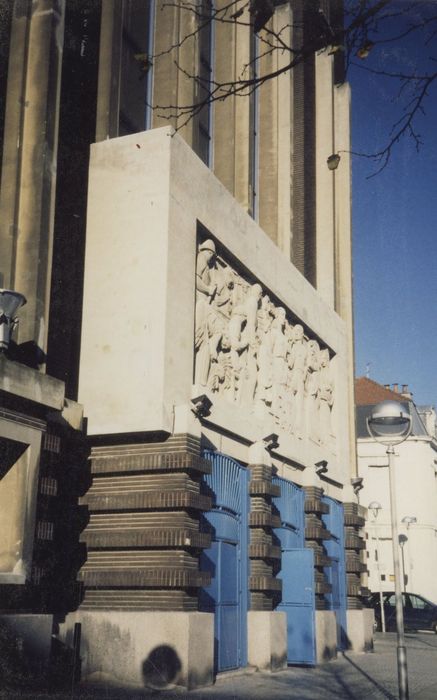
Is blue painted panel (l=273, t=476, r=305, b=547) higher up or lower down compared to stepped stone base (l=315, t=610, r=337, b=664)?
higher up

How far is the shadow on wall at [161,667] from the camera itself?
11102 mm

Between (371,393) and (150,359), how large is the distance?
42.7 m

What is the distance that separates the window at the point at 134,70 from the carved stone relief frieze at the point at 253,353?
2.72 meters

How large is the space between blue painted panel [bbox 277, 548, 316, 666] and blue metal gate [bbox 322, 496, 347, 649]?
→ 131 inches

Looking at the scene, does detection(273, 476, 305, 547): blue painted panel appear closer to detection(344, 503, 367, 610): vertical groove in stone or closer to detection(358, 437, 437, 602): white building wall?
detection(344, 503, 367, 610): vertical groove in stone

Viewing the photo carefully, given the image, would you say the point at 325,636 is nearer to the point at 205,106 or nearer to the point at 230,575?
the point at 230,575

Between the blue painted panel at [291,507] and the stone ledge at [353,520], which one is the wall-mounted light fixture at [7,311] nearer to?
the blue painted panel at [291,507]

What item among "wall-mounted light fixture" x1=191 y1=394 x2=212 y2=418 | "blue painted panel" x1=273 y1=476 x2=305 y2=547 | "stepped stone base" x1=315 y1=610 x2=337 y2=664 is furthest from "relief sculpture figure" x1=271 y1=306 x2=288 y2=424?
"wall-mounted light fixture" x1=191 y1=394 x2=212 y2=418

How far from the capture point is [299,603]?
16312 mm

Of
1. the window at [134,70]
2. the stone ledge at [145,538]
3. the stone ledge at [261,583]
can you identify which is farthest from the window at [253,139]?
the stone ledge at [145,538]

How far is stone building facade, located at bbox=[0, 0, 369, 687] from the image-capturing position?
1170 centimetres

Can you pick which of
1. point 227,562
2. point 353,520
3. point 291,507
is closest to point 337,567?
point 353,520

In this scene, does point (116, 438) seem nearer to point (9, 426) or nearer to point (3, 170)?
point (9, 426)

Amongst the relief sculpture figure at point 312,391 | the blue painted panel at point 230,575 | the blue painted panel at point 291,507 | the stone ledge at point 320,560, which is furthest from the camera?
the relief sculpture figure at point 312,391
